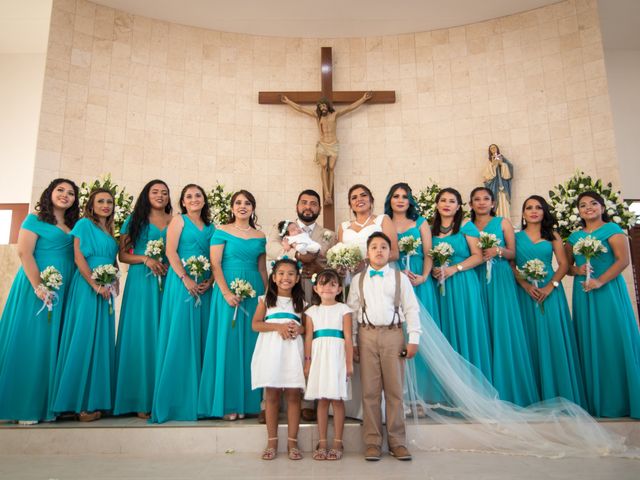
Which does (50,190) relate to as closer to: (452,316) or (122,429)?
(122,429)

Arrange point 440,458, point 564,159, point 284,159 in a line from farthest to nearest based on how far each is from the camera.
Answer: point 284,159, point 564,159, point 440,458

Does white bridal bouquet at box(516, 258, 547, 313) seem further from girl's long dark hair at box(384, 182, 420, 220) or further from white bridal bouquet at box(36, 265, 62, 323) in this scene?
white bridal bouquet at box(36, 265, 62, 323)

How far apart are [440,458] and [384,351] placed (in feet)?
2.71

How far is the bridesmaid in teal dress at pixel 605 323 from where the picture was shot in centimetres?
440

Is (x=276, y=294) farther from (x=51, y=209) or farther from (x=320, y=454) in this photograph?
(x=51, y=209)

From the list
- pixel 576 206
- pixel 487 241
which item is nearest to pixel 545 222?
pixel 576 206

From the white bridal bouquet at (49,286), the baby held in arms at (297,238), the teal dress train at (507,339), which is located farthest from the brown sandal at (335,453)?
the white bridal bouquet at (49,286)

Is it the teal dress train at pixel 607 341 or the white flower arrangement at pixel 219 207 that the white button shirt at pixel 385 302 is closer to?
the teal dress train at pixel 607 341

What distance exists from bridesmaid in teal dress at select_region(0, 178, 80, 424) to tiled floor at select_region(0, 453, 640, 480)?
0.54 meters

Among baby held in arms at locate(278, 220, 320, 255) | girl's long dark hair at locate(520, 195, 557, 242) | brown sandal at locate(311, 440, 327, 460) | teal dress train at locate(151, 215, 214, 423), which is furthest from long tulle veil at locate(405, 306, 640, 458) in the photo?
teal dress train at locate(151, 215, 214, 423)

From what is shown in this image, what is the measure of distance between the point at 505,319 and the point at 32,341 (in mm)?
4121

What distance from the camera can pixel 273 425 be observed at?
12.3 ft

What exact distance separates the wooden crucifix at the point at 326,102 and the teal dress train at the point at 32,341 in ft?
16.1

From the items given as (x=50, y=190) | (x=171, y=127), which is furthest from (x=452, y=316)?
(x=171, y=127)
